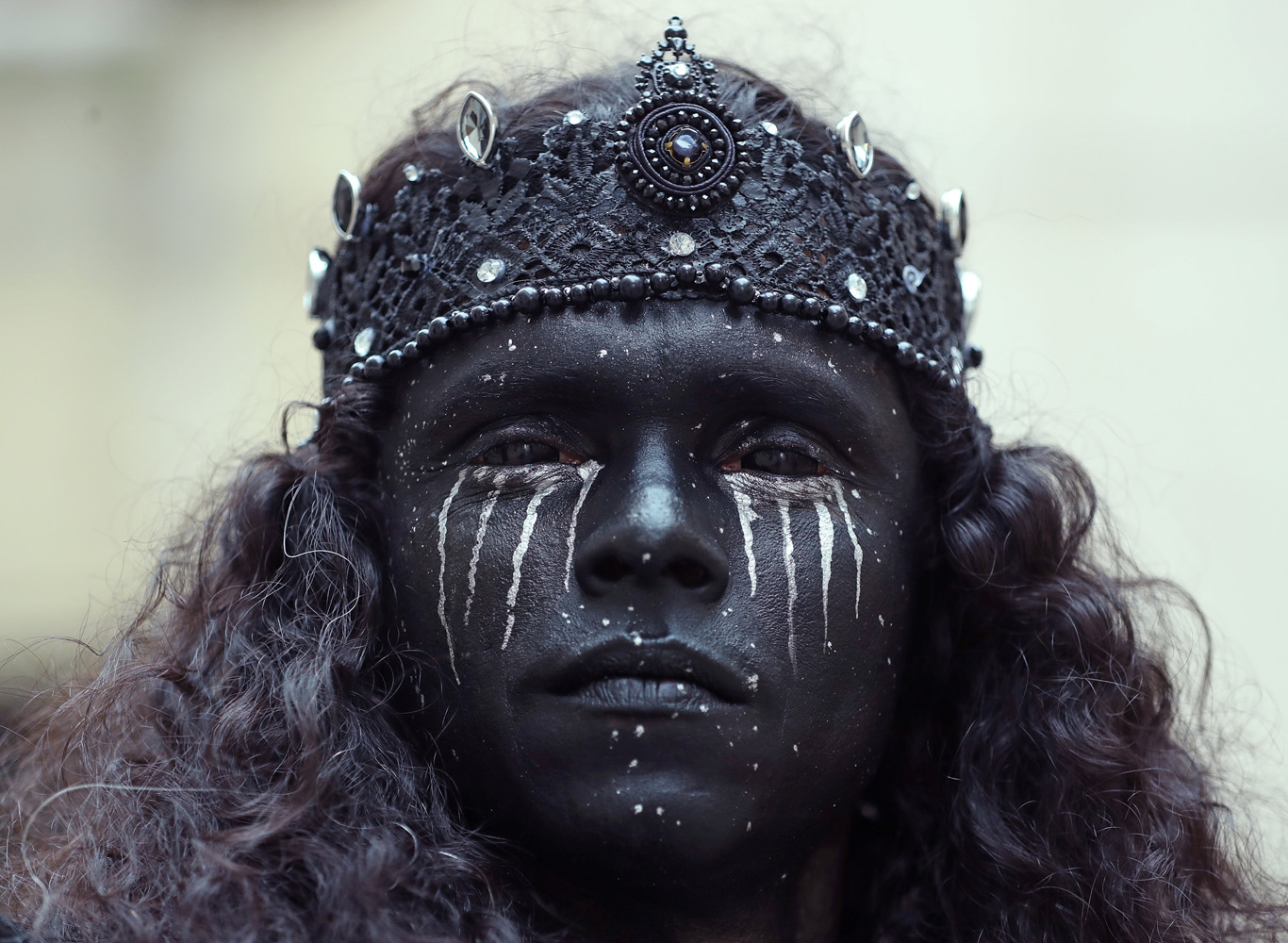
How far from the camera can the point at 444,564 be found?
5.29ft

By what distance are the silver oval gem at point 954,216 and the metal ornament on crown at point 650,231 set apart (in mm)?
177

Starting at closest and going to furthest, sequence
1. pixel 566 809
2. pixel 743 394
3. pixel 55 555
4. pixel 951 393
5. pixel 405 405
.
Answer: pixel 566 809
pixel 743 394
pixel 405 405
pixel 951 393
pixel 55 555

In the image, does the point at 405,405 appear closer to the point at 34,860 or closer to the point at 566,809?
the point at 566,809

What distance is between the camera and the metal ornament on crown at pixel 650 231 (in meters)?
1.65

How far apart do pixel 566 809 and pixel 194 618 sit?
629 mm

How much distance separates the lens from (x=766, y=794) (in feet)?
5.02

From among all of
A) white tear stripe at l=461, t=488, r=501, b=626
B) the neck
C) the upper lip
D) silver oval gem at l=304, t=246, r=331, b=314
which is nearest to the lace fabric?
silver oval gem at l=304, t=246, r=331, b=314

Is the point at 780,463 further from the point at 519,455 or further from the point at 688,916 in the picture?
the point at 688,916

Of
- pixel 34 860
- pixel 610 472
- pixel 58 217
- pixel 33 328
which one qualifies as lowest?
pixel 34 860

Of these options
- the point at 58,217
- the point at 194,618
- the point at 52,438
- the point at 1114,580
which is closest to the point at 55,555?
the point at 52,438

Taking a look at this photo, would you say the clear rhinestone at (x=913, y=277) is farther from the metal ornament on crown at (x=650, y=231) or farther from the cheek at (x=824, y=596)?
the cheek at (x=824, y=596)

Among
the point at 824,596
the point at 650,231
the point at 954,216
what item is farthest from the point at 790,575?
the point at 954,216

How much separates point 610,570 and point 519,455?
0.72 feet

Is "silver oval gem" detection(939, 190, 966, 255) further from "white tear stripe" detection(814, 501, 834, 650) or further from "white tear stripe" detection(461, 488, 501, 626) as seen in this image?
"white tear stripe" detection(461, 488, 501, 626)
